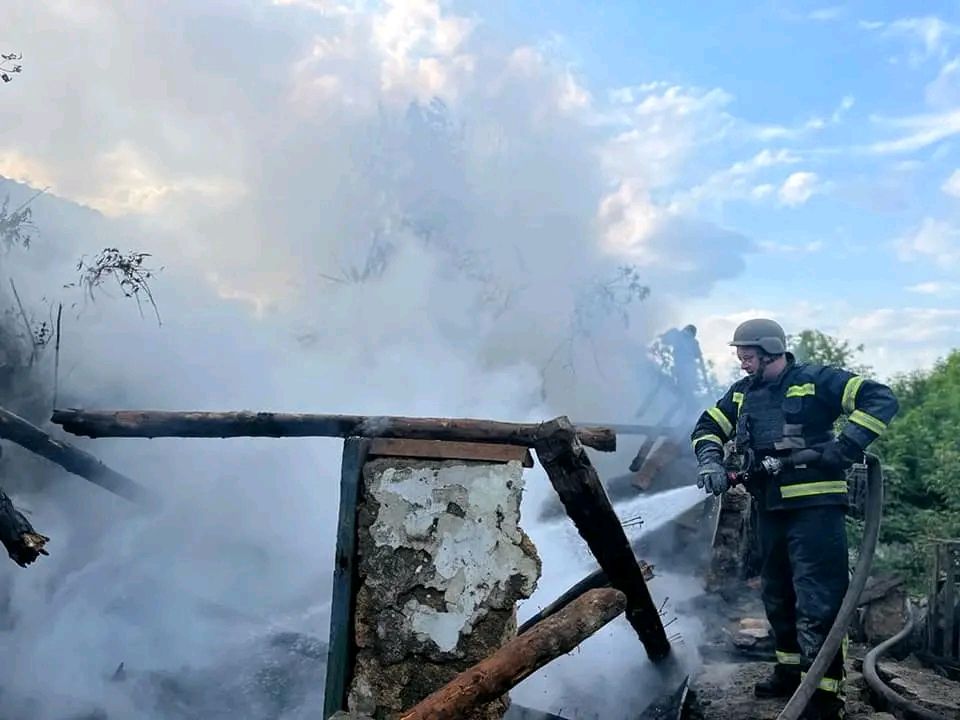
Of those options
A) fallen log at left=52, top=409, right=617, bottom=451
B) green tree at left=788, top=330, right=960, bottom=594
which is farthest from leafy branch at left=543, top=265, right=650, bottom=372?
fallen log at left=52, top=409, right=617, bottom=451

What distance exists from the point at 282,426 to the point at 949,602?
4.87 metres

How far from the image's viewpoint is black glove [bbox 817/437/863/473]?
4.12 metres

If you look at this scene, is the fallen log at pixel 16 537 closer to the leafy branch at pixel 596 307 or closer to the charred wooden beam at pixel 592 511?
the charred wooden beam at pixel 592 511

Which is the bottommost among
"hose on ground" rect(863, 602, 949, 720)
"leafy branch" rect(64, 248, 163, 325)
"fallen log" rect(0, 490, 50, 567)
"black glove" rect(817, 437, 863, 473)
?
"hose on ground" rect(863, 602, 949, 720)

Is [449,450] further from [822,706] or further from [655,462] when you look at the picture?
[655,462]

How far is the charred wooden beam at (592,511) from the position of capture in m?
3.19

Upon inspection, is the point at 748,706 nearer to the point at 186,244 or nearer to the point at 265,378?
the point at 265,378

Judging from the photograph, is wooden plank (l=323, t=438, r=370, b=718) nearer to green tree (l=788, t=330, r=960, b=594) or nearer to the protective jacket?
the protective jacket

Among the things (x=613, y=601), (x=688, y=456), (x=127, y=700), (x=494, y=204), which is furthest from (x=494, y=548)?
(x=494, y=204)

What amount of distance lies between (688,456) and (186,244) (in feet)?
21.2

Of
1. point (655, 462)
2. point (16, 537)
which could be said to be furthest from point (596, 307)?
point (16, 537)

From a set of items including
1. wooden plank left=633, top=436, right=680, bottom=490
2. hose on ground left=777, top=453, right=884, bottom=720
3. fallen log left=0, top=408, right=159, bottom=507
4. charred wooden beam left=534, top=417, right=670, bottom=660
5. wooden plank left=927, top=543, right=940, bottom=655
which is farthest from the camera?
wooden plank left=633, top=436, right=680, bottom=490

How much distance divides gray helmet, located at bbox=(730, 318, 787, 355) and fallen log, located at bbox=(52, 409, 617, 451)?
1.45 meters

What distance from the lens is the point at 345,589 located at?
134 inches
